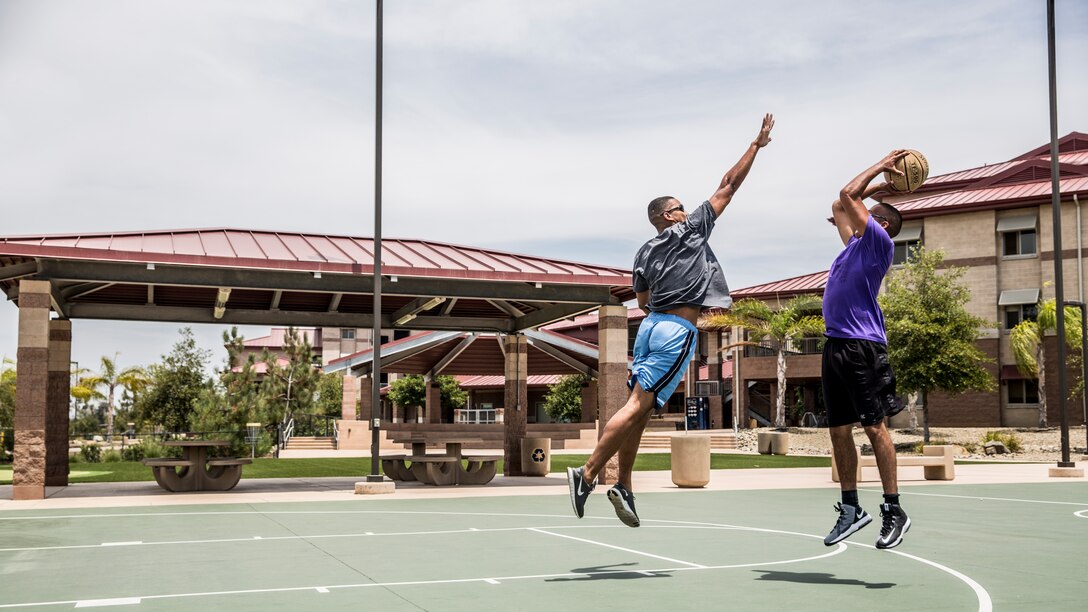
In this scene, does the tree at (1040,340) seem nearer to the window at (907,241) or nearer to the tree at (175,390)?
the window at (907,241)

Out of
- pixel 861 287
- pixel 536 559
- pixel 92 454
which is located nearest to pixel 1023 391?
pixel 92 454

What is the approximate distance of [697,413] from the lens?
185ft

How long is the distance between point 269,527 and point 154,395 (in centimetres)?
2973

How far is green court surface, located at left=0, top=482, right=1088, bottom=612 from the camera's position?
6.02 metres

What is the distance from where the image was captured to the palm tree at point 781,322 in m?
50.2

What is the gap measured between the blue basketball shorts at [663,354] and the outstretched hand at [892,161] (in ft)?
5.29

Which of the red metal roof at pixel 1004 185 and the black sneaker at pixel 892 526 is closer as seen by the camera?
the black sneaker at pixel 892 526

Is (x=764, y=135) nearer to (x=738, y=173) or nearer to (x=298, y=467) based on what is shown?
(x=738, y=173)

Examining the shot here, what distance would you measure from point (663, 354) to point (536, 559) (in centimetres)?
231

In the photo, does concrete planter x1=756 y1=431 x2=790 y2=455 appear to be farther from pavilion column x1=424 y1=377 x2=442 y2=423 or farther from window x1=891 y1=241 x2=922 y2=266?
pavilion column x1=424 y1=377 x2=442 y2=423

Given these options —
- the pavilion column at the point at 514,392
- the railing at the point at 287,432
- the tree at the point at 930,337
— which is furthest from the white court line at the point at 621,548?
the railing at the point at 287,432

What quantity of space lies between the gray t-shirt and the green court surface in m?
1.81

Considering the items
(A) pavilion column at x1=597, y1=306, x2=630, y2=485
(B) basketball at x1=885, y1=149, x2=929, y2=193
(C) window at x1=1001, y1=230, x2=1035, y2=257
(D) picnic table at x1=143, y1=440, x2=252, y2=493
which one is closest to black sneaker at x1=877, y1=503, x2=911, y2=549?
(B) basketball at x1=885, y1=149, x2=929, y2=193

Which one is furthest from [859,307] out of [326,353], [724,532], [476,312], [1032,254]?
[326,353]
